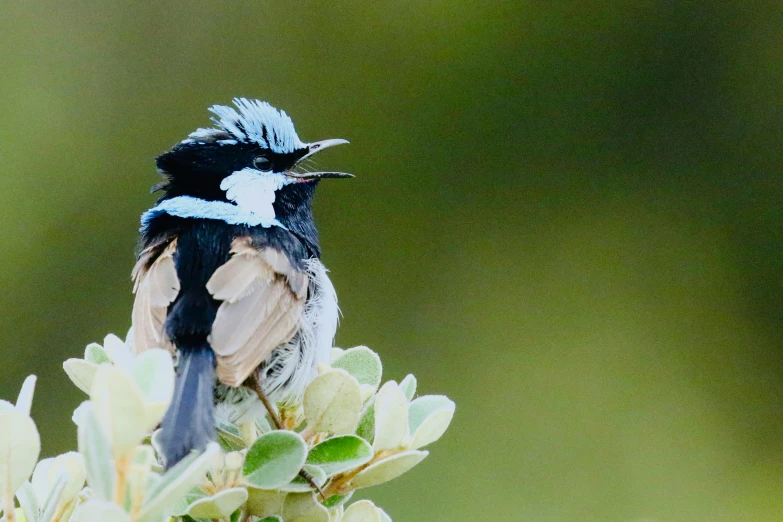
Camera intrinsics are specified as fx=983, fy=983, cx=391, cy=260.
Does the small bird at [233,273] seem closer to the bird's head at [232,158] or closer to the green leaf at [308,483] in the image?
the bird's head at [232,158]

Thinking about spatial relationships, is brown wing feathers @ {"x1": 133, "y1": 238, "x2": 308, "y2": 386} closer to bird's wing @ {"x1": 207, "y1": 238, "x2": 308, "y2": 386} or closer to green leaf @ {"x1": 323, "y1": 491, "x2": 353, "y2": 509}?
bird's wing @ {"x1": 207, "y1": 238, "x2": 308, "y2": 386}

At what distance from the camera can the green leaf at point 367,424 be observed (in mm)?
1728

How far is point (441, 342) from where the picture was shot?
→ 19.2 feet

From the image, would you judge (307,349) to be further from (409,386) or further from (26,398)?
(26,398)

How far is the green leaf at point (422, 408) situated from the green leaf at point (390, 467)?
211 millimetres

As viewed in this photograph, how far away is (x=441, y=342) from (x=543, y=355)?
0.62 metres

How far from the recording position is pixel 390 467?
1535 millimetres

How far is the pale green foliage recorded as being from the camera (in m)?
1.13

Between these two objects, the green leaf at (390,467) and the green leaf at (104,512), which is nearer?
the green leaf at (104,512)

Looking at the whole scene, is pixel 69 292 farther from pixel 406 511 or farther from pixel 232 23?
pixel 406 511

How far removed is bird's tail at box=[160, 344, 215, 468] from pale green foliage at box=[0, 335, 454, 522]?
0.10 feet

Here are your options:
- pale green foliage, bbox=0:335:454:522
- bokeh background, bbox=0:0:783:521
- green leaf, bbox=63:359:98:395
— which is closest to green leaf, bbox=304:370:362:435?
pale green foliage, bbox=0:335:454:522

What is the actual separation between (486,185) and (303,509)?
15.1 feet

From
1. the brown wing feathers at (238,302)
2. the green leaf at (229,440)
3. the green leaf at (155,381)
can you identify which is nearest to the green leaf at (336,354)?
the brown wing feathers at (238,302)
